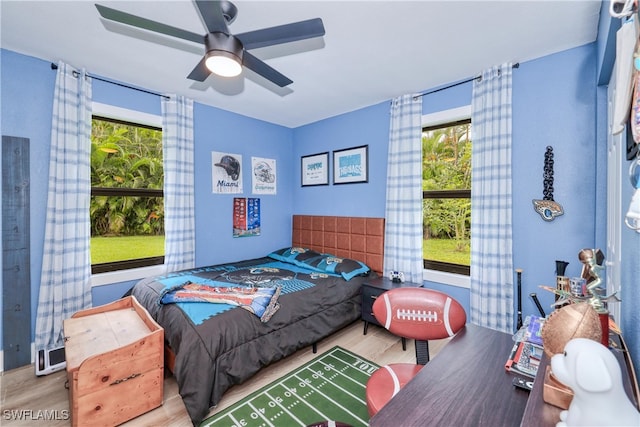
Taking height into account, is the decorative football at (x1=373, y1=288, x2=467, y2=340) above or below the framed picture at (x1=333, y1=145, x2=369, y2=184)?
below

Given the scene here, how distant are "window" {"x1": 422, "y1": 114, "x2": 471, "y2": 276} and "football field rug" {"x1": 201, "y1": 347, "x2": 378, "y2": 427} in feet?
4.67

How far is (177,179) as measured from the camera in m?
3.19

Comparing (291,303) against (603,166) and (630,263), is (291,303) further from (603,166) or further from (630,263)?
(603,166)

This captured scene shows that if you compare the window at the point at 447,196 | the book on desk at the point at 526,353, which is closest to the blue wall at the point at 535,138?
the window at the point at 447,196

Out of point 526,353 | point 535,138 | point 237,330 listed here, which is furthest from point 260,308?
point 535,138

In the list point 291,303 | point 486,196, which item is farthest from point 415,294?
point 486,196

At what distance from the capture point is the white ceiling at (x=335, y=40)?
1.86 metres

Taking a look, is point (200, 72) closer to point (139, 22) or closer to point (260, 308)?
point (139, 22)

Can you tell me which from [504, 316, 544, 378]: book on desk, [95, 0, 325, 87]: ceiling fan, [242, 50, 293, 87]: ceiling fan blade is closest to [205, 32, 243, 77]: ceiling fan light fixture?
[95, 0, 325, 87]: ceiling fan

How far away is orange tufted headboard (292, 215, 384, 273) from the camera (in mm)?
3461

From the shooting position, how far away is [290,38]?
1.69 m

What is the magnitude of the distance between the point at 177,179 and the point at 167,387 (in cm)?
204

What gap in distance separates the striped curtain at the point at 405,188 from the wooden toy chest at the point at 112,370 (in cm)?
240

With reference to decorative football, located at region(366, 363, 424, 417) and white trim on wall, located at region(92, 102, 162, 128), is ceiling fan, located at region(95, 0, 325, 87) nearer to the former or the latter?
white trim on wall, located at region(92, 102, 162, 128)
